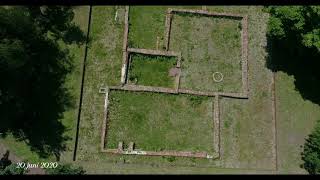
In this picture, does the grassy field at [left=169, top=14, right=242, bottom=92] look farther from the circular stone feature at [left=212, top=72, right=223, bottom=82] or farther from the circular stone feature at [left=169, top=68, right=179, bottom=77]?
the circular stone feature at [left=169, top=68, right=179, bottom=77]

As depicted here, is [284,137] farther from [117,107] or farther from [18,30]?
[18,30]

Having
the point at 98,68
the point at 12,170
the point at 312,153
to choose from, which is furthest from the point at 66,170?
the point at 312,153

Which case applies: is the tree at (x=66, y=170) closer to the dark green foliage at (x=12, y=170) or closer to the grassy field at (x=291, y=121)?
the dark green foliage at (x=12, y=170)

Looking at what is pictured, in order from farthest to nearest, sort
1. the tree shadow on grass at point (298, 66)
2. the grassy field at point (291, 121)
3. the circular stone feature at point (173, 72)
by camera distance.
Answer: the tree shadow on grass at point (298, 66) < the circular stone feature at point (173, 72) < the grassy field at point (291, 121)

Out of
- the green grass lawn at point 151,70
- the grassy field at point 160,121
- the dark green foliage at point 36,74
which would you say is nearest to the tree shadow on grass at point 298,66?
the grassy field at point 160,121

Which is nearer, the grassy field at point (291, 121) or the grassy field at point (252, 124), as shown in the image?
the grassy field at point (252, 124)

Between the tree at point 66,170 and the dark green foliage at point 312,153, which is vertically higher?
the dark green foliage at point 312,153
